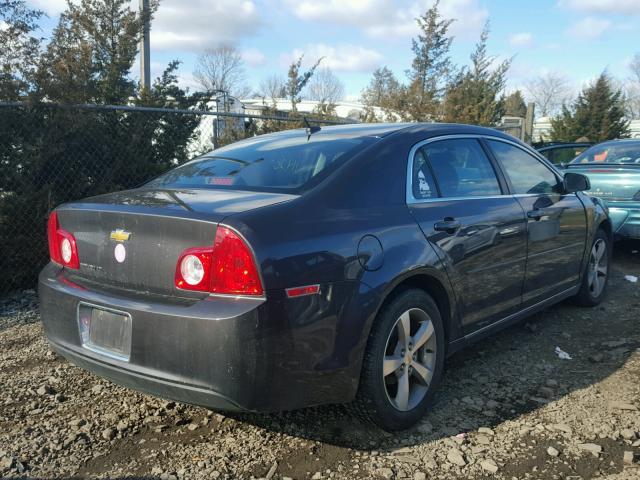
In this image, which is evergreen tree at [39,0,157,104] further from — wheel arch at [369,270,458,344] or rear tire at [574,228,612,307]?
rear tire at [574,228,612,307]

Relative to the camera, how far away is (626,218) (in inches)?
270

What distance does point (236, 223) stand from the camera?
2.44m

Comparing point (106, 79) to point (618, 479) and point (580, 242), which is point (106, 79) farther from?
point (618, 479)

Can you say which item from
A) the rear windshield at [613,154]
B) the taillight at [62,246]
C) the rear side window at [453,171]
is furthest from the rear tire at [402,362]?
the rear windshield at [613,154]

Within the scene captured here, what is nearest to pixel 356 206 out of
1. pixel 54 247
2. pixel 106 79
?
pixel 54 247

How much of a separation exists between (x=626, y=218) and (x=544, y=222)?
3292mm

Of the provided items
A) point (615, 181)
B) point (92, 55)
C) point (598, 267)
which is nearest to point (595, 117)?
point (615, 181)

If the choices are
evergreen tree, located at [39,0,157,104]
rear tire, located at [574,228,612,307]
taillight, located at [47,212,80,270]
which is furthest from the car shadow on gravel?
evergreen tree, located at [39,0,157,104]

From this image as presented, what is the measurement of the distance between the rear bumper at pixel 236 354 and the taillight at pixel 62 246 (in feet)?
1.28

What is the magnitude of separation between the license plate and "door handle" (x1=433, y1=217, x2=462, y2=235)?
1719 millimetres

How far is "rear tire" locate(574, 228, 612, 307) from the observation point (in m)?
5.16

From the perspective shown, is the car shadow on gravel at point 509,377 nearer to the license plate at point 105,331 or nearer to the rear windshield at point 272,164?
the license plate at point 105,331

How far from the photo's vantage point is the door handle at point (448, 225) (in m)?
3.25

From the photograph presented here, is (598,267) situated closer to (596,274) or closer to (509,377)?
(596,274)
